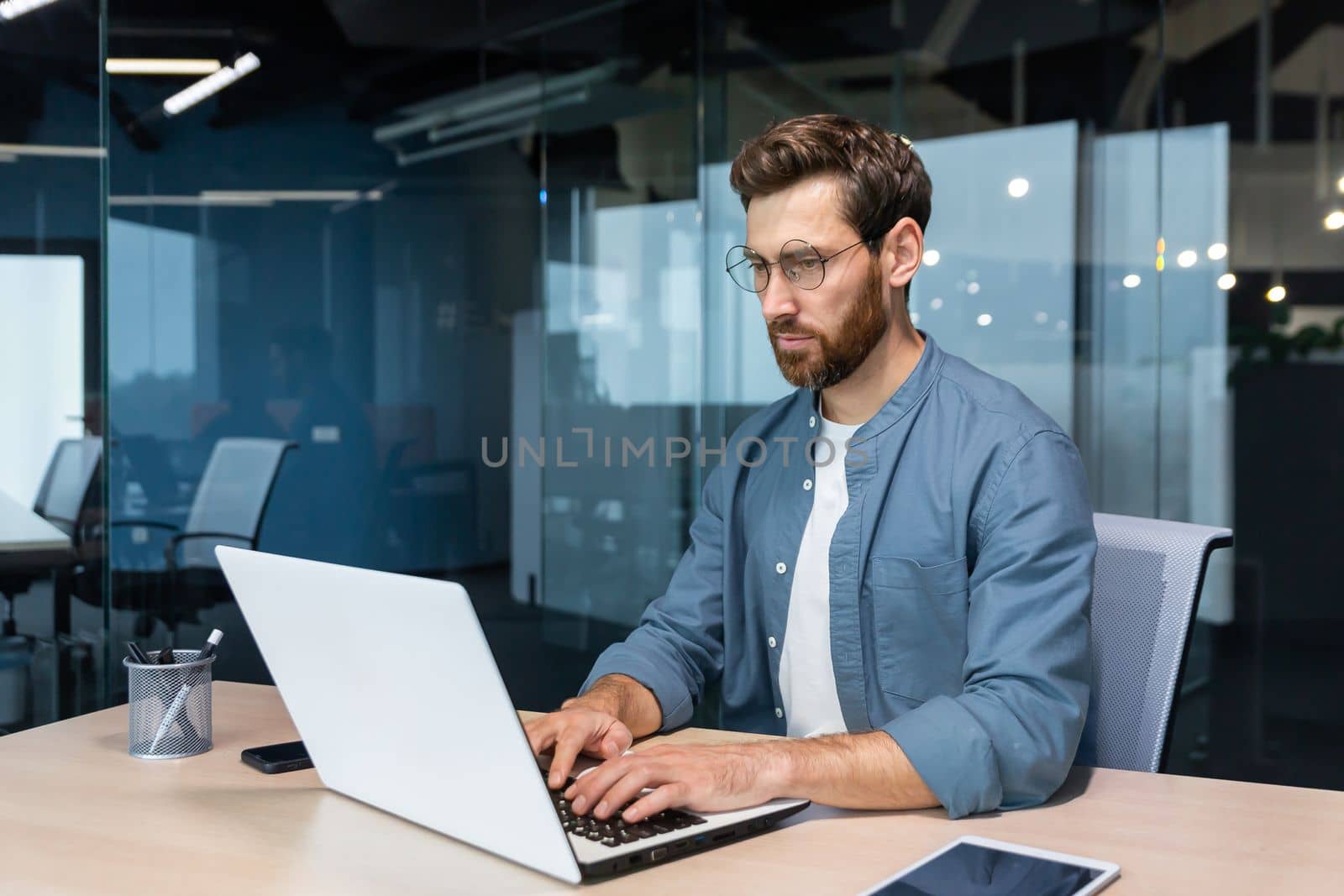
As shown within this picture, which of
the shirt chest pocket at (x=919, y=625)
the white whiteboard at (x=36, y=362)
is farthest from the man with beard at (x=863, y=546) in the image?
the white whiteboard at (x=36, y=362)

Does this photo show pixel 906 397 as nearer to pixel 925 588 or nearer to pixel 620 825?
pixel 925 588

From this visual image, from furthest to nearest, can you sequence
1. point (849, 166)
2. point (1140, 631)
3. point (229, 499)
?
point (229, 499)
point (849, 166)
point (1140, 631)

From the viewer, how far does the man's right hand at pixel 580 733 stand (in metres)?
1.33

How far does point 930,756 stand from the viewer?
1.18 m

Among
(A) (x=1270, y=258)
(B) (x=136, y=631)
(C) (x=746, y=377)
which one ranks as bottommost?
(B) (x=136, y=631)

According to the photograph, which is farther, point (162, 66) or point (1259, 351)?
point (162, 66)

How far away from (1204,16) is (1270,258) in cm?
83

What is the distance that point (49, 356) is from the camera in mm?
3113

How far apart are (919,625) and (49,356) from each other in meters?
2.59

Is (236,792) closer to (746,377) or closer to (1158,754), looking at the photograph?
(1158,754)

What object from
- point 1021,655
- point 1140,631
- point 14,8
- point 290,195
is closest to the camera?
point 1021,655

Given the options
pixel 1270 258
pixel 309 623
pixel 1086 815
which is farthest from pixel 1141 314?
pixel 309 623

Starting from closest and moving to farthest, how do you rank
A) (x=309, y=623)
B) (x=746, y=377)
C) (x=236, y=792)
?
(x=309, y=623) → (x=236, y=792) → (x=746, y=377)

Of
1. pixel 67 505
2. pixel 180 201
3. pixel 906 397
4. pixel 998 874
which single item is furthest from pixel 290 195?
pixel 998 874
